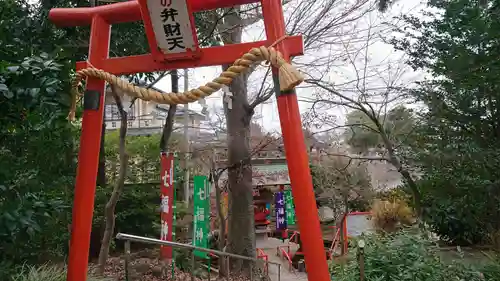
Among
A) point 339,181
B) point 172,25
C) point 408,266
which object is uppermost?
point 339,181

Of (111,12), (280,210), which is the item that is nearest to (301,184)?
(111,12)

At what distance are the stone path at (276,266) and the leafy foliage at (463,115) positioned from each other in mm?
5600

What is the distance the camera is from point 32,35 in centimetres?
493

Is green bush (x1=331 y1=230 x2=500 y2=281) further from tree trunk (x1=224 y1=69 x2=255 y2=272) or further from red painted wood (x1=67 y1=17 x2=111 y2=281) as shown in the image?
tree trunk (x1=224 y1=69 x2=255 y2=272)

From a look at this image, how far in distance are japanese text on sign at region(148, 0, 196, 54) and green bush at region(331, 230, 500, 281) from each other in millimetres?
2906

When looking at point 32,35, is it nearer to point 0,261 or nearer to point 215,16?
point 0,261

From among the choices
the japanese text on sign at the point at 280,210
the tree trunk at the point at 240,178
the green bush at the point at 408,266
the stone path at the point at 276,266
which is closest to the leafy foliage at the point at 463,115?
the green bush at the point at 408,266

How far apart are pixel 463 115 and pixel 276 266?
9124 mm

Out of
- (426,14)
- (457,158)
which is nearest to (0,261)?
(457,158)

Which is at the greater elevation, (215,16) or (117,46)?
(215,16)

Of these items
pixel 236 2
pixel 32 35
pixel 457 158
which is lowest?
pixel 457 158

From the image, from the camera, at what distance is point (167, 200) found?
23.4ft

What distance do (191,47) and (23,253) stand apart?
155 inches

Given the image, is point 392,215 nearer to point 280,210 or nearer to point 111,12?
point 280,210
